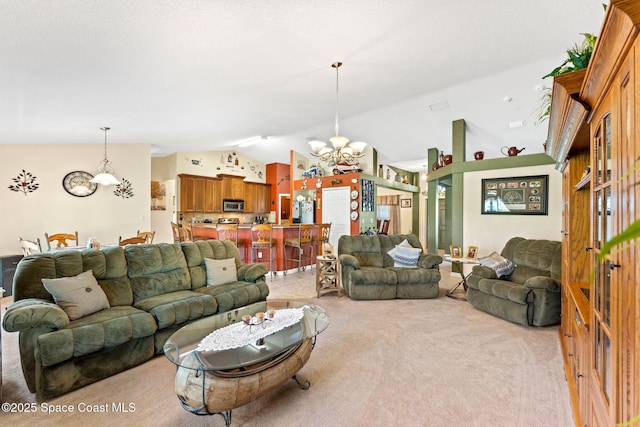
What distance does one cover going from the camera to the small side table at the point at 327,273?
14.8 feet

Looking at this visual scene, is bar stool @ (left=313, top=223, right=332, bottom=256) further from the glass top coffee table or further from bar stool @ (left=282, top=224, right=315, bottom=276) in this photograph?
the glass top coffee table

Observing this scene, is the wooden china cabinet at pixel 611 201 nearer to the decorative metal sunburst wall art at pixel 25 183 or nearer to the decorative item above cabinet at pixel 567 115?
the decorative item above cabinet at pixel 567 115

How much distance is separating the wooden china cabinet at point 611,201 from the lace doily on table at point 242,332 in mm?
1775

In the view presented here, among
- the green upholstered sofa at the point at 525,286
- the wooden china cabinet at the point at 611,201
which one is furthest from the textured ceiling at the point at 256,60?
the green upholstered sofa at the point at 525,286

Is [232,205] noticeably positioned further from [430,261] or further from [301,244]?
[430,261]

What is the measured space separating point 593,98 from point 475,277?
3.02 meters

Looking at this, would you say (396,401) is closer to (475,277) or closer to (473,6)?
(475,277)

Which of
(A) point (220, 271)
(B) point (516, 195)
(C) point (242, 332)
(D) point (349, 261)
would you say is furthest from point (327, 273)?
(B) point (516, 195)

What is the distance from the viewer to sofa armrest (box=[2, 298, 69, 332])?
1972 mm

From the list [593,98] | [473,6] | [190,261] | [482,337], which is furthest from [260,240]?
[593,98]

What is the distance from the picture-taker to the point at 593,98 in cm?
131

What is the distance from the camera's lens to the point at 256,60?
10.1ft

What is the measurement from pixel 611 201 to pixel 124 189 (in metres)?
6.69

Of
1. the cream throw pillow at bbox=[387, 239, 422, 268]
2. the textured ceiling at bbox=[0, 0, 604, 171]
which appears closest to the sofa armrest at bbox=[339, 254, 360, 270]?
the cream throw pillow at bbox=[387, 239, 422, 268]
